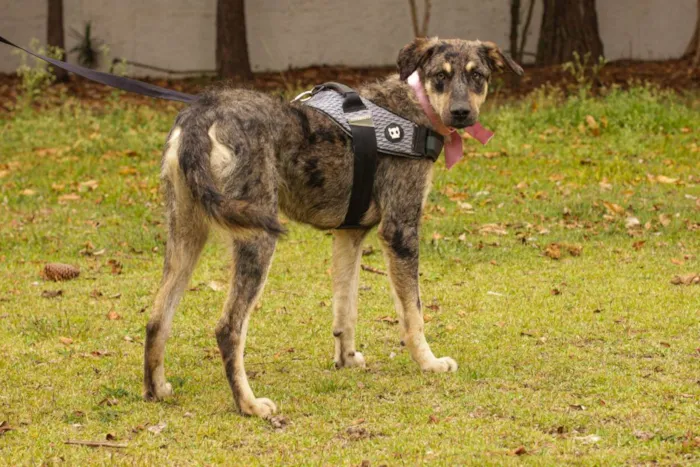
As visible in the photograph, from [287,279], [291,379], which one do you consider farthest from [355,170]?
[287,279]

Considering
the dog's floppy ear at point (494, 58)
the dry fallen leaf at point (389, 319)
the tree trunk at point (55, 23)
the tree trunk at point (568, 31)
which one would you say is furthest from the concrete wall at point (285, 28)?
the dog's floppy ear at point (494, 58)

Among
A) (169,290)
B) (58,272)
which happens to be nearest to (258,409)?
(169,290)

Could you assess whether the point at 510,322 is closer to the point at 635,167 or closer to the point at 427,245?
the point at 427,245

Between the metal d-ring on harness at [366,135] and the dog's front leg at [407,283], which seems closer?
the metal d-ring on harness at [366,135]

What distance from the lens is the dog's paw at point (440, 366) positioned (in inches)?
236

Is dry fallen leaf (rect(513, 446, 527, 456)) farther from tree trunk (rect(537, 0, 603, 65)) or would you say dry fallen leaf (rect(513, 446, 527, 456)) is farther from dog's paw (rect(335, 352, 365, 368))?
tree trunk (rect(537, 0, 603, 65))

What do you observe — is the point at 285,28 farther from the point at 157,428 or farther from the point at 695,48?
the point at 157,428

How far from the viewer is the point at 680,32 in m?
19.9

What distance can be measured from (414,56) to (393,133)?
525 mm

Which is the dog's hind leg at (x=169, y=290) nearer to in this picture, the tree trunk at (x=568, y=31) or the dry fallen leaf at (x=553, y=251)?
the dry fallen leaf at (x=553, y=251)

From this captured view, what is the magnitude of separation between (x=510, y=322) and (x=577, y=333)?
0.51m

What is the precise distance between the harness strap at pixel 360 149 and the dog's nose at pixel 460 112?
467 millimetres

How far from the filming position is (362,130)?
5824 millimetres

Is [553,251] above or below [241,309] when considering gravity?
below
